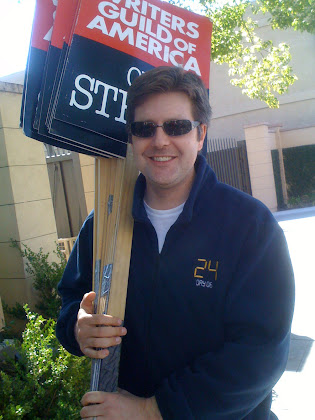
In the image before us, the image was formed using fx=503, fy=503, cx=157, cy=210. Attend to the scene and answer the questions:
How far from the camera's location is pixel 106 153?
6.27ft

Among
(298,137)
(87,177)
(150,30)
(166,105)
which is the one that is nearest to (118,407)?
(166,105)

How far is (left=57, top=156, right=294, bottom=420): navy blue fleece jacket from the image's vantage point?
1.50m

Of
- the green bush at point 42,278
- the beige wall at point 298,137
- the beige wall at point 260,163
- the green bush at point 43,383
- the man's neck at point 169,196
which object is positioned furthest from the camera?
the beige wall at point 298,137

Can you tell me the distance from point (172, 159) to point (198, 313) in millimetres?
528

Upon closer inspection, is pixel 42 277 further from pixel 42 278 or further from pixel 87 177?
pixel 87 177

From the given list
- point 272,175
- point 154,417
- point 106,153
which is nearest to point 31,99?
point 106,153


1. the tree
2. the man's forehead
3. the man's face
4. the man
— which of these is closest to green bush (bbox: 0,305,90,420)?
the man

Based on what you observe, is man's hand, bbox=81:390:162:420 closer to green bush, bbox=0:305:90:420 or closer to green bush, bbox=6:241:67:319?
green bush, bbox=0:305:90:420

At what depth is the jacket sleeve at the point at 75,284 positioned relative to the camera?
1.91 m

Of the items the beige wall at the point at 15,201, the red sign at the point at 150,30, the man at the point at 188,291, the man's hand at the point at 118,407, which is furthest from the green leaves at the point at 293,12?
the man's hand at the point at 118,407

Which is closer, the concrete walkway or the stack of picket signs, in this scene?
the stack of picket signs

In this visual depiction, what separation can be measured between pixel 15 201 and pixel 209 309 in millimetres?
3615

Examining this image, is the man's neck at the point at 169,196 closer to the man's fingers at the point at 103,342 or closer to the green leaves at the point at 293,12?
the man's fingers at the point at 103,342

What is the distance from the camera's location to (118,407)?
59.5 inches
